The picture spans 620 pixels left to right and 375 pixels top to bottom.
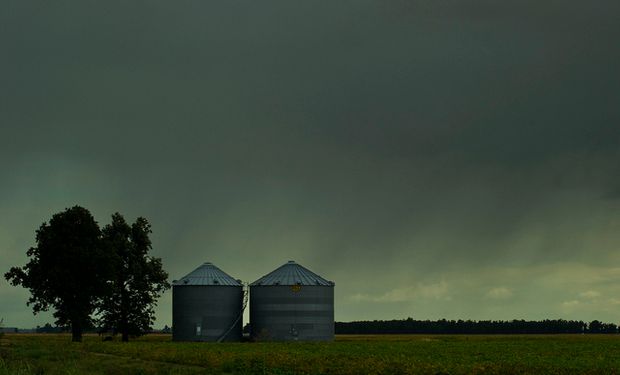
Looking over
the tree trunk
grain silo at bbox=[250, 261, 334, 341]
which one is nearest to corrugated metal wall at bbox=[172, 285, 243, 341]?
grain silo at bbox=[250, 261, 334, 341]

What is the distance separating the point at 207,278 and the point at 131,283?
12.7 m

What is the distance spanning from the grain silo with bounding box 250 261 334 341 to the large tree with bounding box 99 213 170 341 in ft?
46.8

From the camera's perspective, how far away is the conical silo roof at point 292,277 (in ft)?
365

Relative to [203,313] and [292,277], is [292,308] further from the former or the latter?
[203,313]

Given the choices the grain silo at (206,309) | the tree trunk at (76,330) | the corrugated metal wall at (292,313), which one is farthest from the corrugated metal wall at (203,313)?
the tree trunk at (76,330)

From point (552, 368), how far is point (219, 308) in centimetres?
7138

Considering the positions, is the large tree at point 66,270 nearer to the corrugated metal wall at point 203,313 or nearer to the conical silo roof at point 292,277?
the corrugated metal wall at point 203,313

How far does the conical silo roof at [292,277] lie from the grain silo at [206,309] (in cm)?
454

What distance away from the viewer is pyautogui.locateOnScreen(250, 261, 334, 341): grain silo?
354 feet

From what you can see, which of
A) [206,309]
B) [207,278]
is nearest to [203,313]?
[206,309]

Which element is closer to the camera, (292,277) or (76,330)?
(76,330)

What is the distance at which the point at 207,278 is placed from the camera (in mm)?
113125

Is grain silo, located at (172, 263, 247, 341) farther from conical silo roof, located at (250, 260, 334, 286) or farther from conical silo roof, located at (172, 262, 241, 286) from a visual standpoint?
conical silo roof, located at (250, 260, 334, 286)

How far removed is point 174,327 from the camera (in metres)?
111
